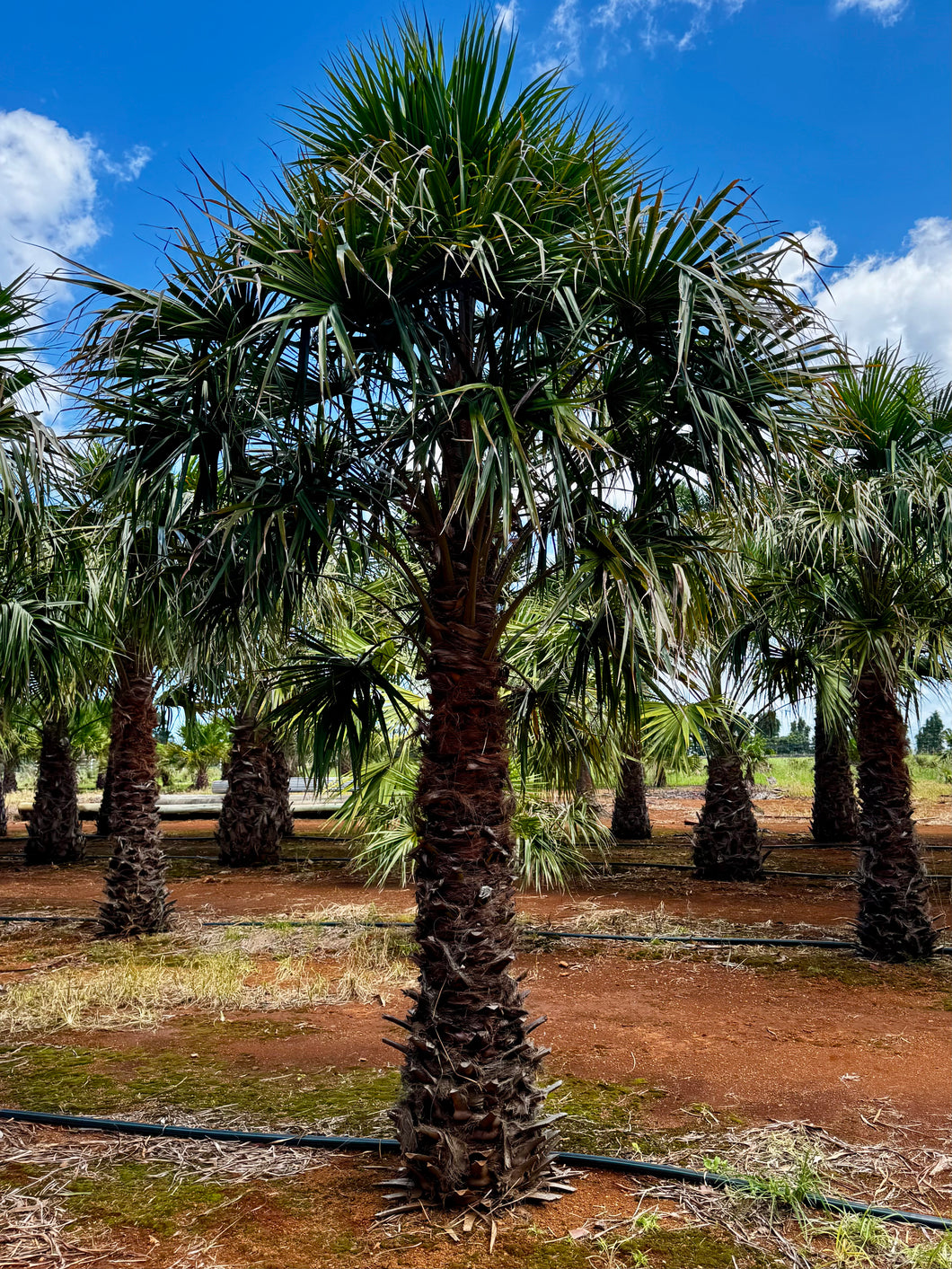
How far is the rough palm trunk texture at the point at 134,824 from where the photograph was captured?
29.6 ft

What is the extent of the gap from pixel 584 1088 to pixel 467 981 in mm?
1811

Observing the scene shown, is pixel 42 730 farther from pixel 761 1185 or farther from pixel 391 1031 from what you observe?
pixel 761 1185

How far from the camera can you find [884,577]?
7.12 metres

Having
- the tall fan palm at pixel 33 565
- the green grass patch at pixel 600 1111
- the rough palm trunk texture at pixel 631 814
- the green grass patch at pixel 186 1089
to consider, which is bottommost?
the green grass patch at pixel 186 1089

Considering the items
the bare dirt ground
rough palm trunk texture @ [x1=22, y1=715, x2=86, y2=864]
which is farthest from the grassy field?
the bare dirt ground

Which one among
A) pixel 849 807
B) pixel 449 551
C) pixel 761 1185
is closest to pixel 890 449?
pixel 449 551

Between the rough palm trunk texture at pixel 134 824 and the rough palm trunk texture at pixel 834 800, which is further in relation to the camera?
the rough palm trunk texture at pixel 834 800

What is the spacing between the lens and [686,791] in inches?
1351

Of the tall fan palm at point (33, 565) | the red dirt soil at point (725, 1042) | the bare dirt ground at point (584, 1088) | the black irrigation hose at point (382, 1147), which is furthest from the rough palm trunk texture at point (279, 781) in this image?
the black irrigation hose at point (382, 1147)

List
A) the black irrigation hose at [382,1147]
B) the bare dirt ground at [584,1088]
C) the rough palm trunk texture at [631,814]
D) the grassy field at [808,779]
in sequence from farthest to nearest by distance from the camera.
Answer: the grassy field at [808,779] → the rough palm trunk texture at [631,814] → the black irrigation hose at [382,1147] → the bare dirt ground at [584,1088]

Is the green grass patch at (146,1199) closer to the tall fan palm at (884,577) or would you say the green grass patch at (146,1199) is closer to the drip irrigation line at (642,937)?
the drip irrigation line at (642,937)

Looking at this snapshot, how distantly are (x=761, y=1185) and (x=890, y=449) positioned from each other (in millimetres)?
5476

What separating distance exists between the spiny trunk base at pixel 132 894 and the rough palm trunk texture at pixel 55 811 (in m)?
6.18

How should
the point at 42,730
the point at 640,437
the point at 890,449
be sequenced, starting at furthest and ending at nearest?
the point at 42,730 < the point at 890,449 < the point at 640,437
